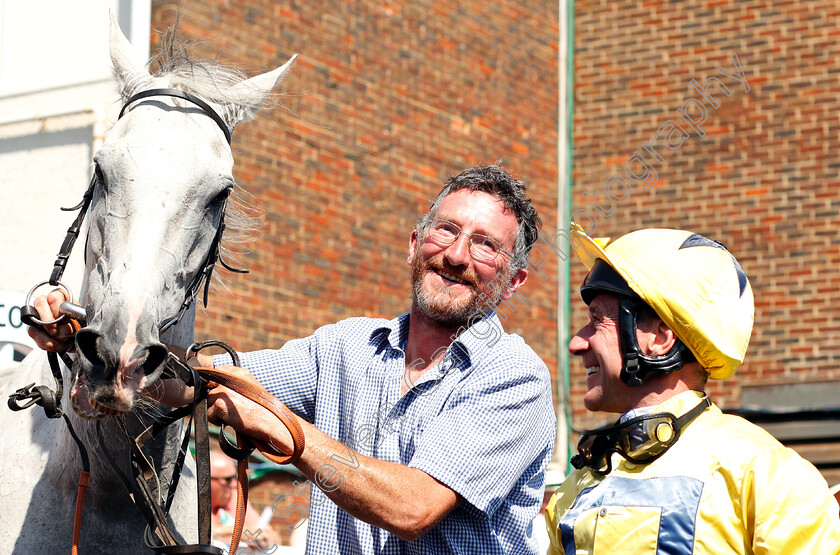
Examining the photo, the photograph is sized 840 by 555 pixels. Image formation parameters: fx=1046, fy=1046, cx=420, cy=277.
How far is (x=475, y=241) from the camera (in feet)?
11.1

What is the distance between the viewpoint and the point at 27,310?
8.42ft

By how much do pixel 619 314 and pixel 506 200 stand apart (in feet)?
2.47

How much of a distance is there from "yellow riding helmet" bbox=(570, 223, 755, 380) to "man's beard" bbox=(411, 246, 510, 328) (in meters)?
0.58

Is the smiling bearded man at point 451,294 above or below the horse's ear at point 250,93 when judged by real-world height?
below

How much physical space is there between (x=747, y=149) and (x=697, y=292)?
849cm

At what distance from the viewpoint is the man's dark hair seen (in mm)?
3453

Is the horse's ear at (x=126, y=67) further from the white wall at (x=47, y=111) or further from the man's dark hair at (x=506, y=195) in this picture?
the white wall at (x=47, y=111)

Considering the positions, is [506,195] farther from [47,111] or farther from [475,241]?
[47,111]

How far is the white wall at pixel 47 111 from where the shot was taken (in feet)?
25.3

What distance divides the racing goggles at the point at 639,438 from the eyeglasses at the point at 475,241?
0.76 metres

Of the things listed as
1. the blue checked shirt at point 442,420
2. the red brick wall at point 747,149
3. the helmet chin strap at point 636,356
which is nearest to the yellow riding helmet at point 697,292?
the helmet chin strap at point 636,356

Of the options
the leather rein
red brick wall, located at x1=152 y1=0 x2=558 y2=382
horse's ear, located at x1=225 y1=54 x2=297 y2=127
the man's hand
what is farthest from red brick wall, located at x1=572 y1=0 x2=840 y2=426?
the man's hand

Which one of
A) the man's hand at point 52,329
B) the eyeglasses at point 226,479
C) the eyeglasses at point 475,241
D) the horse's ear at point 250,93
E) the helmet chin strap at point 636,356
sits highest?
the horse's ear at point 250,93

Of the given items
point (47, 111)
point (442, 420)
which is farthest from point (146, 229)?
point (47, 111)
